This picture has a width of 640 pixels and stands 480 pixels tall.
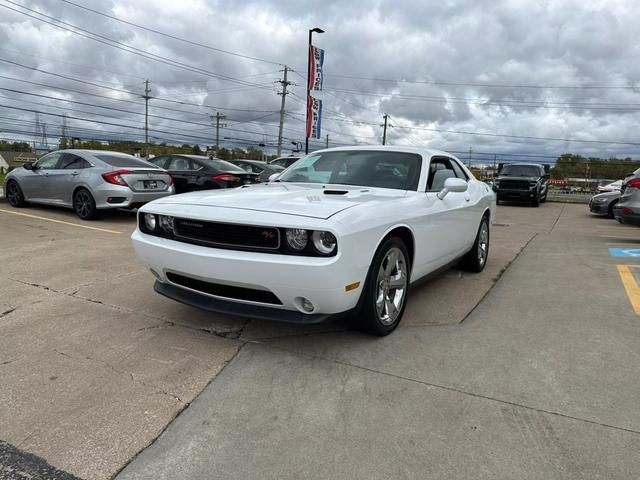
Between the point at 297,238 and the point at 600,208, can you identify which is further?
the point at 600,208

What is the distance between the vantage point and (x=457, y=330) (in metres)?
3.62

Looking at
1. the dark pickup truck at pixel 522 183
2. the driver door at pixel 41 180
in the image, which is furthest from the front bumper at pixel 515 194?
the driver door at pixel 41 180

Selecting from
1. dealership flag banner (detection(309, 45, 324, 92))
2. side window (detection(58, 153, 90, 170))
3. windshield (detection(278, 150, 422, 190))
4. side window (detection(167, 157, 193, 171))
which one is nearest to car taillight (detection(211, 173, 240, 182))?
side window (detection(167, 157, 193, 171))

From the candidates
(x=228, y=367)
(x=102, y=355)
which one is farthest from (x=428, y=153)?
(x=102, y=355)

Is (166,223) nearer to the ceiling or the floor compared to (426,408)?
nearer to the ceiling

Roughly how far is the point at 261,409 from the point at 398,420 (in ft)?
2.35

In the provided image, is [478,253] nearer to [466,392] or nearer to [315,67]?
[466,392]

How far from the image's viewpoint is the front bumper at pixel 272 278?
2715 mm

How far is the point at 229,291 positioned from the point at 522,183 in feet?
57.1

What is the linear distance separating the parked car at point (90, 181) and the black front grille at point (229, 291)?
5982 mm

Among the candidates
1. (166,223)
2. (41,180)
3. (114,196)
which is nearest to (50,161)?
(41,180)

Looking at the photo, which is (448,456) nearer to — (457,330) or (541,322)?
(457,330)

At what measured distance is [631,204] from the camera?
7.57 metres

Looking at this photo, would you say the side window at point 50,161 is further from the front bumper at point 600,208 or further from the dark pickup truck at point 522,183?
the dark pickup truck at point 522,183
